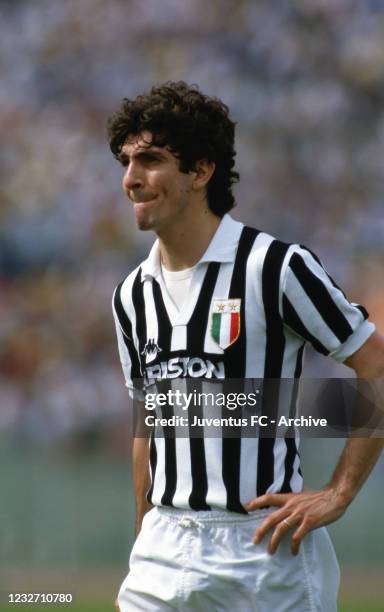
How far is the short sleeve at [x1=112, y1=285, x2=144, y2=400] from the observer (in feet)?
9.78

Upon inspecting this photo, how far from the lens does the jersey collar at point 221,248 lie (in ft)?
9.07

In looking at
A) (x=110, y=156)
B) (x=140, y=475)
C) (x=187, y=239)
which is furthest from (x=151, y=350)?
(x=110, y=156)

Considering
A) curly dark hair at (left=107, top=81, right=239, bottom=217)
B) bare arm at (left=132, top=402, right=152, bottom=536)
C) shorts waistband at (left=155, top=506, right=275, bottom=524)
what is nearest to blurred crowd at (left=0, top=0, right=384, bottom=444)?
bare arm at (left=132, top=402, right=152, bottom=536)

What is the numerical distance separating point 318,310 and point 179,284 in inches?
14.7

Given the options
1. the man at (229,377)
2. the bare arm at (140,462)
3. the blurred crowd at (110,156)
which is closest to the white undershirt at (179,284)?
the man at (229,377)

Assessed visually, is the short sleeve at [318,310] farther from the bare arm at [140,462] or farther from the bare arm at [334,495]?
the bare arm at [140,462]

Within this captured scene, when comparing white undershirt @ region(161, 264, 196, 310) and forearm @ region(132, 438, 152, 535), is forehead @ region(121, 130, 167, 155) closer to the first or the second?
white undershirt @ region(161, 264, 196, 310)

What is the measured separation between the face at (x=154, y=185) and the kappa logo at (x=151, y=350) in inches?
10.3

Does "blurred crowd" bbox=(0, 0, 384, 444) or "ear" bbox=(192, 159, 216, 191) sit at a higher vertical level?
"blurred crowd" bbox=(0, 0, 384, 444)

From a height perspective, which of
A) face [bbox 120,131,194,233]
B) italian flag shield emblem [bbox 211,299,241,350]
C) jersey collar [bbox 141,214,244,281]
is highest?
face [bbox 120,131,194,233]

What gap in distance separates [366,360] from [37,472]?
531 centimetres

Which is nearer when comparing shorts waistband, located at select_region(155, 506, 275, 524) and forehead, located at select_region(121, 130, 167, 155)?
shorts waistband, located at select_region(155, 506, 275, 524)

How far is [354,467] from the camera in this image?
262 centimetres

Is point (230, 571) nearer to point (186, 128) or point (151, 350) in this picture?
point (151, 350)
